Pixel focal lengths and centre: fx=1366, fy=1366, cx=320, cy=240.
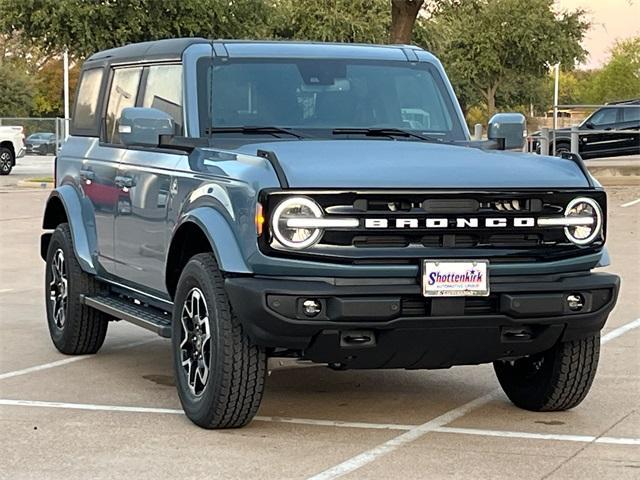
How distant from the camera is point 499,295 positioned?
6402 mm

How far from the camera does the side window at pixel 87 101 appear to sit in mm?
9336

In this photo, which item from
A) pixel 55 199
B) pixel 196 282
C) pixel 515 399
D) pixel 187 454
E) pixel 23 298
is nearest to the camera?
pixel 187 454

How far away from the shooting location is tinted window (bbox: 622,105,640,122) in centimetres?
3441

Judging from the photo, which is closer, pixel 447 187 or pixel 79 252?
pixel 447 187

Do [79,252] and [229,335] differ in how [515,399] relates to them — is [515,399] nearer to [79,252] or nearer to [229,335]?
[229,335]

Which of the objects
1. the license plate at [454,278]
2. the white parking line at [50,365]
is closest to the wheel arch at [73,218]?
the white parking line at [50,365]

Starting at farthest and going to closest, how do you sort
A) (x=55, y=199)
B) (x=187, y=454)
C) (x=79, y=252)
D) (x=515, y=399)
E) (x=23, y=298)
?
(x=23, y=298)
(x=55, y=199)
(x=79, y=252)
(x=515, y=399)
(x=187, y=454)

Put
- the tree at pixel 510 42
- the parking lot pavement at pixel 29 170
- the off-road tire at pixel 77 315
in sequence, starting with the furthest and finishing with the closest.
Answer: the tree at pixel 510 42
the parking lot pavement at pixel 29 170
the off-road tire at pixel 77 315

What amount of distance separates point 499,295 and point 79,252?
11.3ft

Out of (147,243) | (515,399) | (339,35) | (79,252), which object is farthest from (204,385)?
(339,35)

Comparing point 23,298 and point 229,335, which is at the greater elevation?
point 229,335

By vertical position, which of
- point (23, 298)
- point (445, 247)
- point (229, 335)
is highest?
point (445, 247)

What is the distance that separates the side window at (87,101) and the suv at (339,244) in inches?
54.5

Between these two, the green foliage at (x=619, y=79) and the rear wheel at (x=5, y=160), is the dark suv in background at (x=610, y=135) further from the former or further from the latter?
the green foliage at (x=619, y=79)
